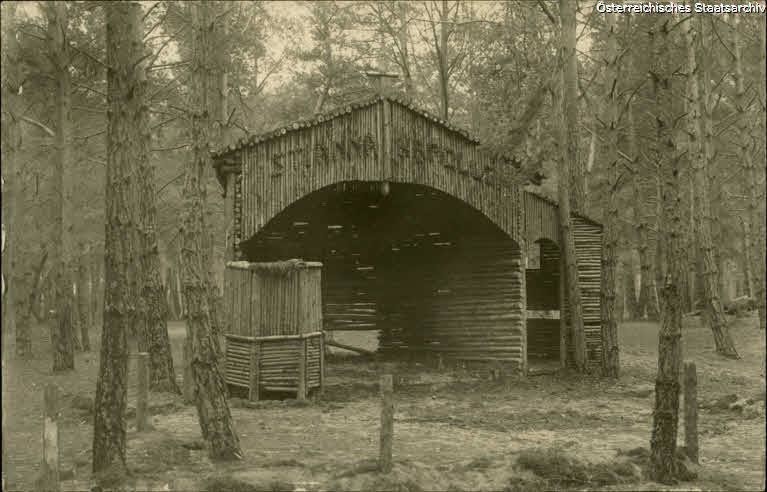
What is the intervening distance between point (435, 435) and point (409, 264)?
12.1 m

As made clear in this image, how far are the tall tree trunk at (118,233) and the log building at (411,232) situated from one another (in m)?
6.77

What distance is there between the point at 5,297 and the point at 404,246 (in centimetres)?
1888

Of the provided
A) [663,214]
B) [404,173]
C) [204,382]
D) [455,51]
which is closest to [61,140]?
[404,173]

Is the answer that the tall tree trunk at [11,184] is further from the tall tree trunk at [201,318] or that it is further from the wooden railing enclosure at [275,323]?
the wooden railing enclosure at [275,323]

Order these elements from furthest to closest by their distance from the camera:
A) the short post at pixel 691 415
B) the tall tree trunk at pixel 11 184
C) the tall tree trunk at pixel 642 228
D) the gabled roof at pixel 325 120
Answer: the tall tree trunk at pixel 642 228 → the gabled roof at pixel 325 120 → the short post at pixel 691 415 → the tall tree trunk at pixel 11 184

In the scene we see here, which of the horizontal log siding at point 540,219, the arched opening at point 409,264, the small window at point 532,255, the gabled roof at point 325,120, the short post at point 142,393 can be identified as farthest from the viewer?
the arched opening at point 409,264

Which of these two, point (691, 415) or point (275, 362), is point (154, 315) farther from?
point (691, 415)

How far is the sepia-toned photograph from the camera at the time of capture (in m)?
8.72

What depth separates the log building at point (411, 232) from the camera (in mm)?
16188

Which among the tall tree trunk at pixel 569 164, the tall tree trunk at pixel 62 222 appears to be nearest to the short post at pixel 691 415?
the tall tree trunk at pixel 569 164

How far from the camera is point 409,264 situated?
76.6 feet

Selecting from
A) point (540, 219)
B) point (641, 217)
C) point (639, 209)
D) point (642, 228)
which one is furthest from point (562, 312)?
point (641, 217)

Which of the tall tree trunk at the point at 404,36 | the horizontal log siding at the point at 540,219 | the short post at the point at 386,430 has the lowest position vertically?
the short post at the point at 386,430

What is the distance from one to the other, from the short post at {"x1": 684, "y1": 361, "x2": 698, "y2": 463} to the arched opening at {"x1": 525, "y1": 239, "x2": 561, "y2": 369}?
38.2 ft
